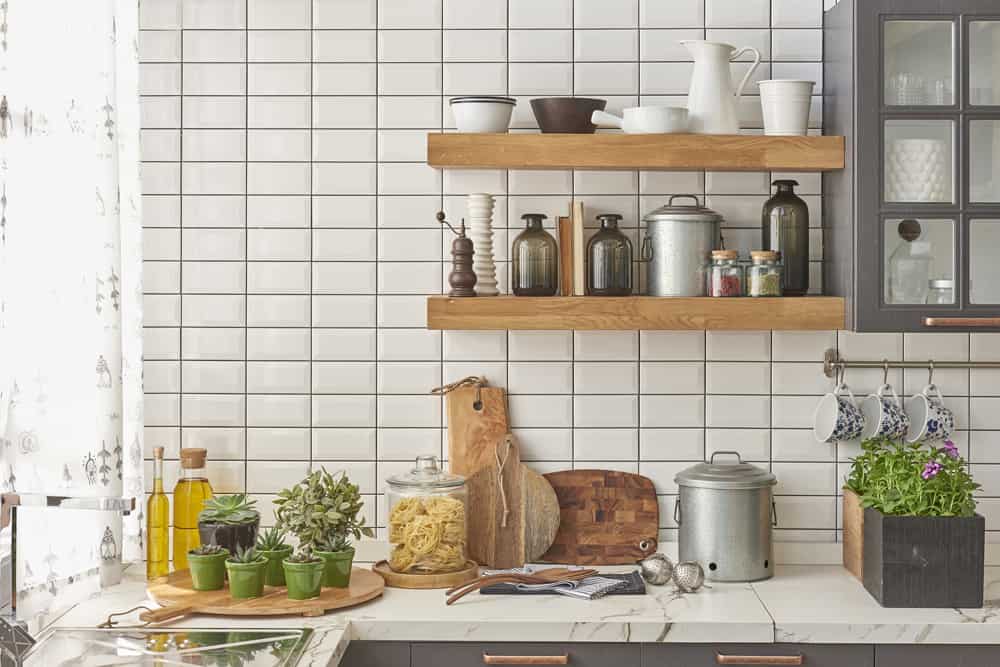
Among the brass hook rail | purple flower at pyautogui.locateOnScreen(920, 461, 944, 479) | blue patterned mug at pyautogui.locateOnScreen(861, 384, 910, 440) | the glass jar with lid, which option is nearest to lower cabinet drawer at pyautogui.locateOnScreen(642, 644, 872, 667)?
purple flower at pyautogui.locateOnScreen(920, 461, 944, 479)

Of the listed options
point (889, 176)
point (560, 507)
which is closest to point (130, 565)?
point (560, 507)

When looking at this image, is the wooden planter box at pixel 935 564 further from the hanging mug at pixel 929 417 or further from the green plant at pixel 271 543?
the green plant at pixel 271 543

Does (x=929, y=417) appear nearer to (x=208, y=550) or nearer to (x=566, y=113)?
(x=566, y=113)

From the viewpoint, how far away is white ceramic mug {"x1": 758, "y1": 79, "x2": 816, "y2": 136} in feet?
8.62

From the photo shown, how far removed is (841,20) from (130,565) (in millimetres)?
2177

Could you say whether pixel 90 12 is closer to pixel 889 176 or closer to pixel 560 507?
pixel 560 507

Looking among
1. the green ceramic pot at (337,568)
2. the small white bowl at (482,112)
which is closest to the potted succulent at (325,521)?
the green ceramic pot at (337,568)

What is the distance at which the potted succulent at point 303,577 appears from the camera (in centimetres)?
238

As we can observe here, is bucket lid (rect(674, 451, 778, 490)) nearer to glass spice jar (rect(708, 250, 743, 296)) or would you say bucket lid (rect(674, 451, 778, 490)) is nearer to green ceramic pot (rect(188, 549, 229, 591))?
glass spice jar (rect(708, 250, 743, 296))

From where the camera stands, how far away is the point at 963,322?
250 centimetres

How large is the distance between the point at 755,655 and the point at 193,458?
4.55 feet

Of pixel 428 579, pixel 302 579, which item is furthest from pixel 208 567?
pixel 428 579

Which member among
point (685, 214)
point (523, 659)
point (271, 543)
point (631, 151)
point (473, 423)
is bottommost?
point (523, 659)

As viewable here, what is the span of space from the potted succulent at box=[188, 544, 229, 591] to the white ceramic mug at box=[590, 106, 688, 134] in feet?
4.27
